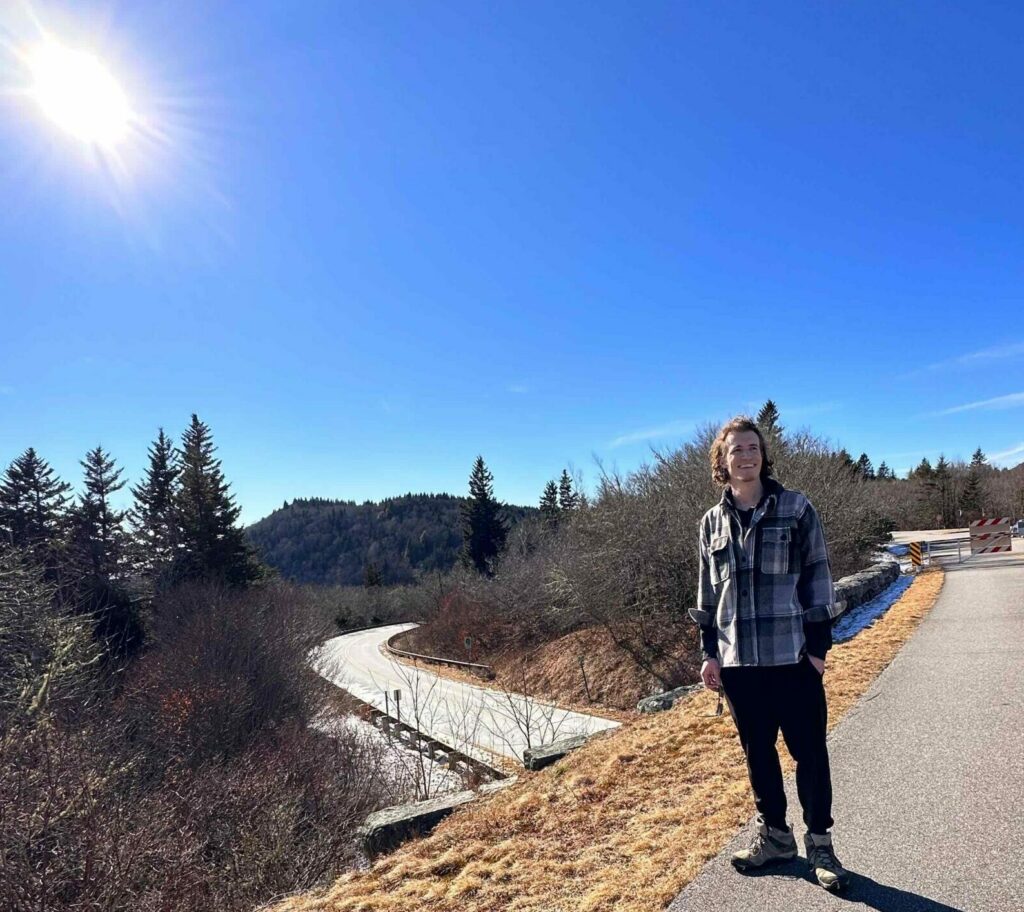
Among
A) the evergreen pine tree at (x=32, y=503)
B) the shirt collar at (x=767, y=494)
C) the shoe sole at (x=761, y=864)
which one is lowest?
the shoe sole at (x=761, y=864)

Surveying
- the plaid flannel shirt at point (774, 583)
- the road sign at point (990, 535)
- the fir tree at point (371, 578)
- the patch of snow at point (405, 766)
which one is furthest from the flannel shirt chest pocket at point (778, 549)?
the fir tree at point (371, 578)

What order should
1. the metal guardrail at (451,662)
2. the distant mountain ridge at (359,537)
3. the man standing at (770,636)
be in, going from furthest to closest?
the distant mountain ridge at (359,537) → the metal guardrail at (451,662) → the man standing at (770,636)

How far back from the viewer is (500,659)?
96.3 ft

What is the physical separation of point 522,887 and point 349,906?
1.16 metres

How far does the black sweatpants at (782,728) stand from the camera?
277 centimetres

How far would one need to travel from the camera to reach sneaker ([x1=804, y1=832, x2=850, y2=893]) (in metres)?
2.67

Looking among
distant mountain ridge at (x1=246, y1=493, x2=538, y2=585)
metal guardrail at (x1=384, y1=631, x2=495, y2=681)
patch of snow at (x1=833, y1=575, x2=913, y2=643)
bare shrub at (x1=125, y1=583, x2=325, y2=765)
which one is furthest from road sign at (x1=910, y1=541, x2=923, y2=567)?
distant mountain ridge at (x1=246, y1=493, x2=538, y2=585)

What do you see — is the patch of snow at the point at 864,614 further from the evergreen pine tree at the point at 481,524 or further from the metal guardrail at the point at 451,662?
the evergreen pine tree at the point at 481,524

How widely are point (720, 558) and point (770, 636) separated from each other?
1.40 feet

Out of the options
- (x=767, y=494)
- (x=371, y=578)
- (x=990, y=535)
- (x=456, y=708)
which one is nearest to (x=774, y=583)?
(x=767, y=494)

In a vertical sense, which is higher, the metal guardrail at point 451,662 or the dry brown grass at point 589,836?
the dry brown grass at point 589,836

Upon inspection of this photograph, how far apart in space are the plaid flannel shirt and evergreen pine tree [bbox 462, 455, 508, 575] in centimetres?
4731

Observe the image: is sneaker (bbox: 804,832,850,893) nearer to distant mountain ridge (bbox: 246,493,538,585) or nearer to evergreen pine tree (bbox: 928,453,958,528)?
evergreen pine tree (bbox: 928,453,958,528)

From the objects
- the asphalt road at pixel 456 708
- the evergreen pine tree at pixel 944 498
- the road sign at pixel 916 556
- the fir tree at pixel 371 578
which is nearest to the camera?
the asphalt road at pixel 456 708
